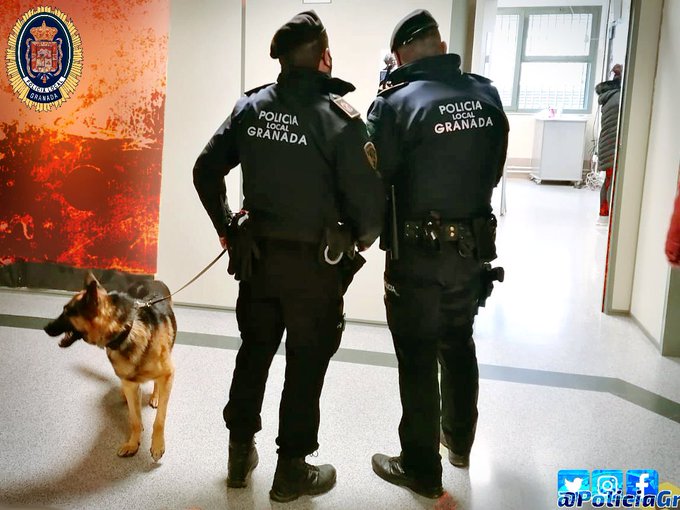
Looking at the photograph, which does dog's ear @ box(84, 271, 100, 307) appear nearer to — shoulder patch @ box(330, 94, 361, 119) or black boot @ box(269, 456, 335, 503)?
black boot @ box(269, 456, 335, 503)

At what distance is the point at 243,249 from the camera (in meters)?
2.05

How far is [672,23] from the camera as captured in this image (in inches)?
148

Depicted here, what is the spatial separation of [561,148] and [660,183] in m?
7.61

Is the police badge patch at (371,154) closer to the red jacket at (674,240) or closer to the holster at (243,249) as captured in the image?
the holster at (243,249)

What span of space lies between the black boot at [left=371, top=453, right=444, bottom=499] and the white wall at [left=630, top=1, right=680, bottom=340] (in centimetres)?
214

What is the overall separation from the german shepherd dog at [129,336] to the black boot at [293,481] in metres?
0.53

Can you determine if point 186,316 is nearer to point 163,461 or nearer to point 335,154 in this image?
point 163,461

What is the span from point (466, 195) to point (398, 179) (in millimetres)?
237

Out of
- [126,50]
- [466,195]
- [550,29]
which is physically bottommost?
[466,195]

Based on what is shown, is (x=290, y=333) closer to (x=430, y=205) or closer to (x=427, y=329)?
(x=427, y=329)

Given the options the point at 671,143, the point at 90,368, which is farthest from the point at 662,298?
the point at 90,368

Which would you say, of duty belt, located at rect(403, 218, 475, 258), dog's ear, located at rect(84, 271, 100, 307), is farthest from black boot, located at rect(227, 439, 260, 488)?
→ duty belt, located at rect(403, 218, 475, 258)

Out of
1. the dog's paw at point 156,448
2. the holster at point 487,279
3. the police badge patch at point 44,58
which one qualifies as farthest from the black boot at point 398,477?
the police badge patch at point 44,58

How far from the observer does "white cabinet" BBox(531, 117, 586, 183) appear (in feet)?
35.9
